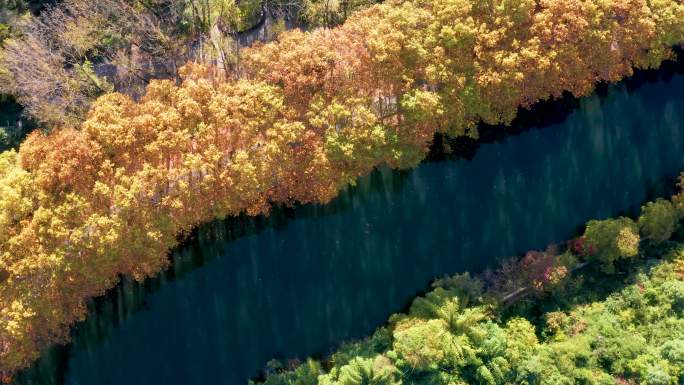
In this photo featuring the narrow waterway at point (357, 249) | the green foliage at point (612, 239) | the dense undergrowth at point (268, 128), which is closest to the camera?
the dense undergrowth at point (268, 128)

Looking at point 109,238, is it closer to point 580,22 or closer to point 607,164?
point 580,22

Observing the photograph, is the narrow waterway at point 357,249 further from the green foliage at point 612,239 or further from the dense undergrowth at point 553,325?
the green foliage at point 612,239

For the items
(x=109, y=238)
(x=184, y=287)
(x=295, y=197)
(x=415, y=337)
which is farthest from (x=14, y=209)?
(x=415, y=337)

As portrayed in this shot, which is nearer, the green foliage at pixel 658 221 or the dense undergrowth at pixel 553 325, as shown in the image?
the dense undergrowth at pixel 553 325

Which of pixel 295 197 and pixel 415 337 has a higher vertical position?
pixel 295 197

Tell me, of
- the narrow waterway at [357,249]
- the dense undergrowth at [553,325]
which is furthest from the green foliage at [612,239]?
the narrow waterway at [357,249]

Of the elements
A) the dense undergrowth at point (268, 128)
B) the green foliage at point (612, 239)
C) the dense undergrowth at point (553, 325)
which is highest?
the dense undergrowth at point (268, 128)

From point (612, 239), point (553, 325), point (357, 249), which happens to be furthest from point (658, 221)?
point (357, 249)
